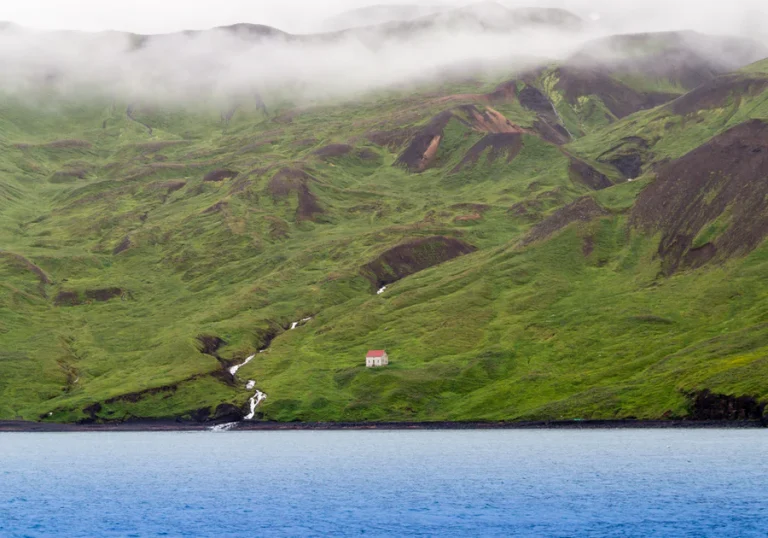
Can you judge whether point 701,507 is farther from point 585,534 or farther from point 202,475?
point 202,475

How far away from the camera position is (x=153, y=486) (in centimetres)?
12738

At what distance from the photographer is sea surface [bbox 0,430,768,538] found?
293 feet

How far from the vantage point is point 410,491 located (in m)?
115

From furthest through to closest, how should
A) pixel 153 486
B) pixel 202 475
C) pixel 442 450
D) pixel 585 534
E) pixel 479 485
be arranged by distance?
pixel 442 450, pixel 202 475, pixel 153 486, pixel 479 485, pixel 585 534

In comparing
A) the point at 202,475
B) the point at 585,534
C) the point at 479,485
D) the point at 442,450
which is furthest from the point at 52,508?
the point at 442,450

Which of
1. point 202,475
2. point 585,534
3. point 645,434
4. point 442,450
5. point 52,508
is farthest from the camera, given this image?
point 645,434

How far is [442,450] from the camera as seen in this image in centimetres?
17662

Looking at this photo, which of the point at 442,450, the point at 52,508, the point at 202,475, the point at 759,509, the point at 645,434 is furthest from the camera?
the point at 645,434

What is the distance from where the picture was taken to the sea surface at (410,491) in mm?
89188

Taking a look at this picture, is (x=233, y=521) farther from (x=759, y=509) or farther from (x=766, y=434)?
(x=766, y=434)

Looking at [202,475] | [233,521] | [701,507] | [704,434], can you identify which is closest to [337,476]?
[202,475]

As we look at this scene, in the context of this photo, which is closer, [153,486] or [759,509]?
[759,509]

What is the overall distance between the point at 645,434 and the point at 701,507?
349ft

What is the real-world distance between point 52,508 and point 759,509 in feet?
247
